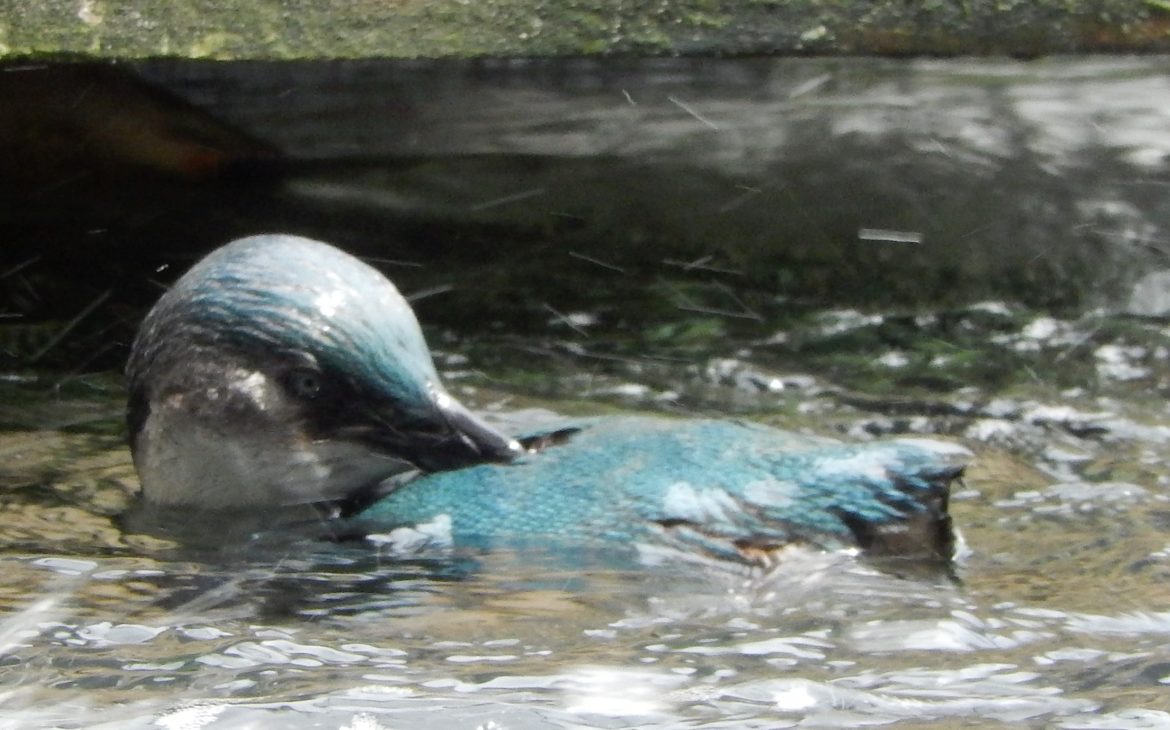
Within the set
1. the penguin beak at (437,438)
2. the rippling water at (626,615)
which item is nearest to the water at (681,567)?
the rippling water at (626,615)

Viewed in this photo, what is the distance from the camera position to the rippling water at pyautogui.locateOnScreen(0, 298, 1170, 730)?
5.90 feet

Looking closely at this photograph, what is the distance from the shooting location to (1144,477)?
10.6 ft

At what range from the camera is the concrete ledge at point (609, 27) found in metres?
3.61

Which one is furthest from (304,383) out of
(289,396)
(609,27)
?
(609,27)

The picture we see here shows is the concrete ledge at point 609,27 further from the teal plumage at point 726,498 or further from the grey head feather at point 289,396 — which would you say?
the teal plumage at point 726,498

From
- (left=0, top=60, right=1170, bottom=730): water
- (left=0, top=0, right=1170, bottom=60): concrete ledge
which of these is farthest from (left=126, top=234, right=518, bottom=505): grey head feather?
(left=0, top=0, right=1170, bottom=60): concrete ledge

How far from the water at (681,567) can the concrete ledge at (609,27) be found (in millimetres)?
489

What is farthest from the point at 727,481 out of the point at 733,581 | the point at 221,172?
the point at 221,172

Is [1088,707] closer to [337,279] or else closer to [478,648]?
[478,648]

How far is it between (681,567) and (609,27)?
1548 mm

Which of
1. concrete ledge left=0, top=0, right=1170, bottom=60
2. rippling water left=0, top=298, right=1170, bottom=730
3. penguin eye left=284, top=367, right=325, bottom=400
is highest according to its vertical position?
concrete ledge left=0, top=0, right=1170, bottom=60

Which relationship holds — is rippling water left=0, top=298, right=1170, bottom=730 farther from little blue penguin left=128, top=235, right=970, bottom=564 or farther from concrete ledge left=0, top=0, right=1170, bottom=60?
concrete ledge left=0, top=0, right=1170, bottom=60

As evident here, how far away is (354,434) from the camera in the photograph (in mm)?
3045

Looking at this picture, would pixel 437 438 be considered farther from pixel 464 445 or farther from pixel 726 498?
pixel 726 498
